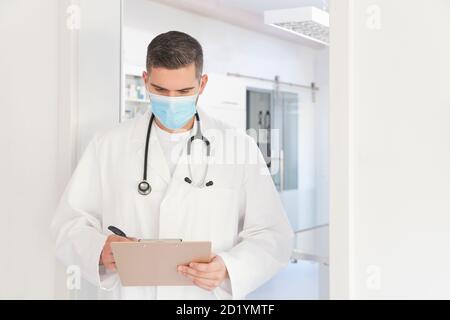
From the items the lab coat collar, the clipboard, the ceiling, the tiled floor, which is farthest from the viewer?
the ceiling

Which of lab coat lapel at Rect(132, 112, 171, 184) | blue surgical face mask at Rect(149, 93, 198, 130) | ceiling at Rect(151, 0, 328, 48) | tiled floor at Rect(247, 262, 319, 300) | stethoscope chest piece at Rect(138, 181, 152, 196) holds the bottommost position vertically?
tiled floor at Rect(247, 262, 319, 300)

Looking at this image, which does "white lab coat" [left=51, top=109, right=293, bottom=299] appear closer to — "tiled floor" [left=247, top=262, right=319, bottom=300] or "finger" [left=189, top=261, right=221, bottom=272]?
"finger" [left=189, top=261, right=221, bottom=272]

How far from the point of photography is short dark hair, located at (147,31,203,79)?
1477mm

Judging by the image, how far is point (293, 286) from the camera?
455 centimetres

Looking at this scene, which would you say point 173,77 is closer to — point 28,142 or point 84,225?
point 84,225

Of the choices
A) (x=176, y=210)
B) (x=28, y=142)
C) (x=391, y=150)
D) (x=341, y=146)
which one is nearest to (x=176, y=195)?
(x=176, y=210)

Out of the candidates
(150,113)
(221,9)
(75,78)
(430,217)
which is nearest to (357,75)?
(430,217)

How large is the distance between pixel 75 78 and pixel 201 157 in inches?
22.9

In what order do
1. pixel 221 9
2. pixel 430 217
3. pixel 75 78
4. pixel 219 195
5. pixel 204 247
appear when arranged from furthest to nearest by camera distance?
pixel 221 9, pixel 75 78, pixel 219 195, pixel 204 247, pixel 430 217

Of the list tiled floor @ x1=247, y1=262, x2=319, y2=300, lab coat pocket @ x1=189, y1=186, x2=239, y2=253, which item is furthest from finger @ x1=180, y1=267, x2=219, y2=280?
tiled floor @ x1=247, y1=262, x2=319, y2=300

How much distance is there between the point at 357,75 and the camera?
1236 millimetres

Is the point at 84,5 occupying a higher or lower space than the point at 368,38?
higher

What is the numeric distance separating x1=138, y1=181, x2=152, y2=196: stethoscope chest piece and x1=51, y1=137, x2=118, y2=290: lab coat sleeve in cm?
17
